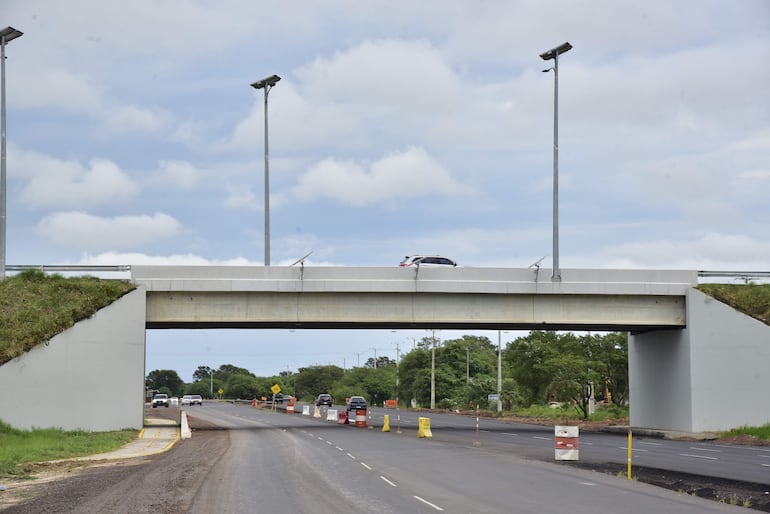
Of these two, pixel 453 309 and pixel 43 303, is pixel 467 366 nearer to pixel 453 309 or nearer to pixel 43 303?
pixel 453 309

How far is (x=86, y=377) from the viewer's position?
40469 millimetres

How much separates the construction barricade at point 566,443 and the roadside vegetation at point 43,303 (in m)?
22.3

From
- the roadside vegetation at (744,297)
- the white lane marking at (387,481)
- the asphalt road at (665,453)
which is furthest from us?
the roadside vegetation at (744,297)

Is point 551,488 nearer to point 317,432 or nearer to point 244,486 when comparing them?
point 244,486

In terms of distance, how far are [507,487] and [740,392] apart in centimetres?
2693

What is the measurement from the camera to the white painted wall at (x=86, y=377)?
38.5 m

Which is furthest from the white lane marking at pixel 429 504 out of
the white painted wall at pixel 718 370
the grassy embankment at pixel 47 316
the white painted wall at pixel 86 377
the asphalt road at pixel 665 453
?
the white painted wall at pixel 718 370

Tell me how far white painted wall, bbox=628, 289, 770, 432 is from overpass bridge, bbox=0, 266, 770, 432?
0.15ft

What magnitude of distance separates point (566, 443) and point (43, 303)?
80.2 ft

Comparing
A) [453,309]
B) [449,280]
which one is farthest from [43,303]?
[453,309]

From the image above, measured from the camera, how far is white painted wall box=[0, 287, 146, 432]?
38.5m

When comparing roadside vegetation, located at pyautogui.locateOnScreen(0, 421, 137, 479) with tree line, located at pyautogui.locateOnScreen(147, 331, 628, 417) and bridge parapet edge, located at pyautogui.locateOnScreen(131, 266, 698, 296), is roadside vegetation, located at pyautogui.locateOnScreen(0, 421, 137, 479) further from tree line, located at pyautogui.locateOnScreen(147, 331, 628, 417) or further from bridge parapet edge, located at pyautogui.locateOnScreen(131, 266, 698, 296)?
tree line, located at pyautogui.locateOnScreen(147, 331, 628, 417)

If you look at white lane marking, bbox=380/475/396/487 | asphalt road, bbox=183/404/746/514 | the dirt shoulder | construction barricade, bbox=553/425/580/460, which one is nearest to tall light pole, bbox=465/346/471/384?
asphalt road, bbox=183/404/746/514

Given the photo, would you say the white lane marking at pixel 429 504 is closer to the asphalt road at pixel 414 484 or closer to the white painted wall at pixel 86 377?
the asphalt road at pixel 414 484
